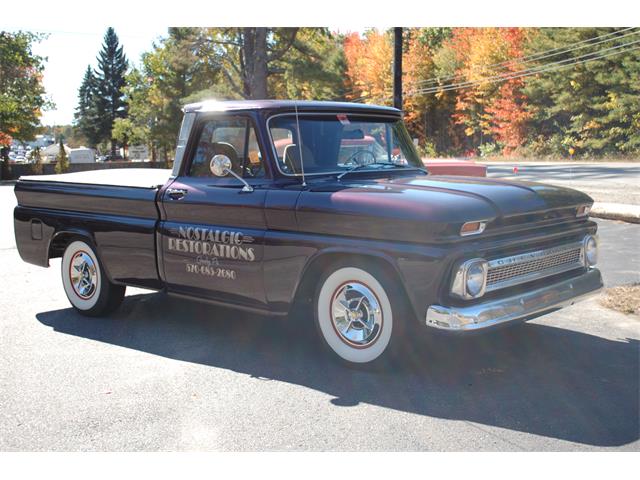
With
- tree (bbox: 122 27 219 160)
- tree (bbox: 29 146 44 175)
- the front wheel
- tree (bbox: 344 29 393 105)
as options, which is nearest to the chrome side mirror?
the front wheel

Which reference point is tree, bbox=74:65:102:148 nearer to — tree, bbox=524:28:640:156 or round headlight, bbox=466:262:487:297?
tree, bbox=524:28:640:156

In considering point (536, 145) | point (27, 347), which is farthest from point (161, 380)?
point (536, 145)

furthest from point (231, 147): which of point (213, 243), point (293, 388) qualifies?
point (293, 388)

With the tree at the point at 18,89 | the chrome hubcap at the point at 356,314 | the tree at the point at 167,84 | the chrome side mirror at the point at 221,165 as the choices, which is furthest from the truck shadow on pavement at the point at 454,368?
the tree at the point at 18,89

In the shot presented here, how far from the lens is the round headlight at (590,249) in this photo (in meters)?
5.50

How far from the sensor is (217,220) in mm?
5586

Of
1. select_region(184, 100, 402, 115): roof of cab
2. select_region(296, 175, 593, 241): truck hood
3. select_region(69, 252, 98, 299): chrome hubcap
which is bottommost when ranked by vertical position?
select_region(69, 252, 98, 299): chrome hubcap

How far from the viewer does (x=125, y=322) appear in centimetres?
654

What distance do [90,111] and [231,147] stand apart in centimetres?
9035

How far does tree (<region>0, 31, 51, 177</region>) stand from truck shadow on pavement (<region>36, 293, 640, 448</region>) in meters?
43.3

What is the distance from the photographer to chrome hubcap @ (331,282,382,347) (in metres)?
4.77

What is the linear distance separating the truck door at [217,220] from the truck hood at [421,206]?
0.53 metres

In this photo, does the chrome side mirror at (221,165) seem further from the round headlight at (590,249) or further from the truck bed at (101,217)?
the round headlight at (590,249)

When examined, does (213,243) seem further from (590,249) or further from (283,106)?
(590,249)
